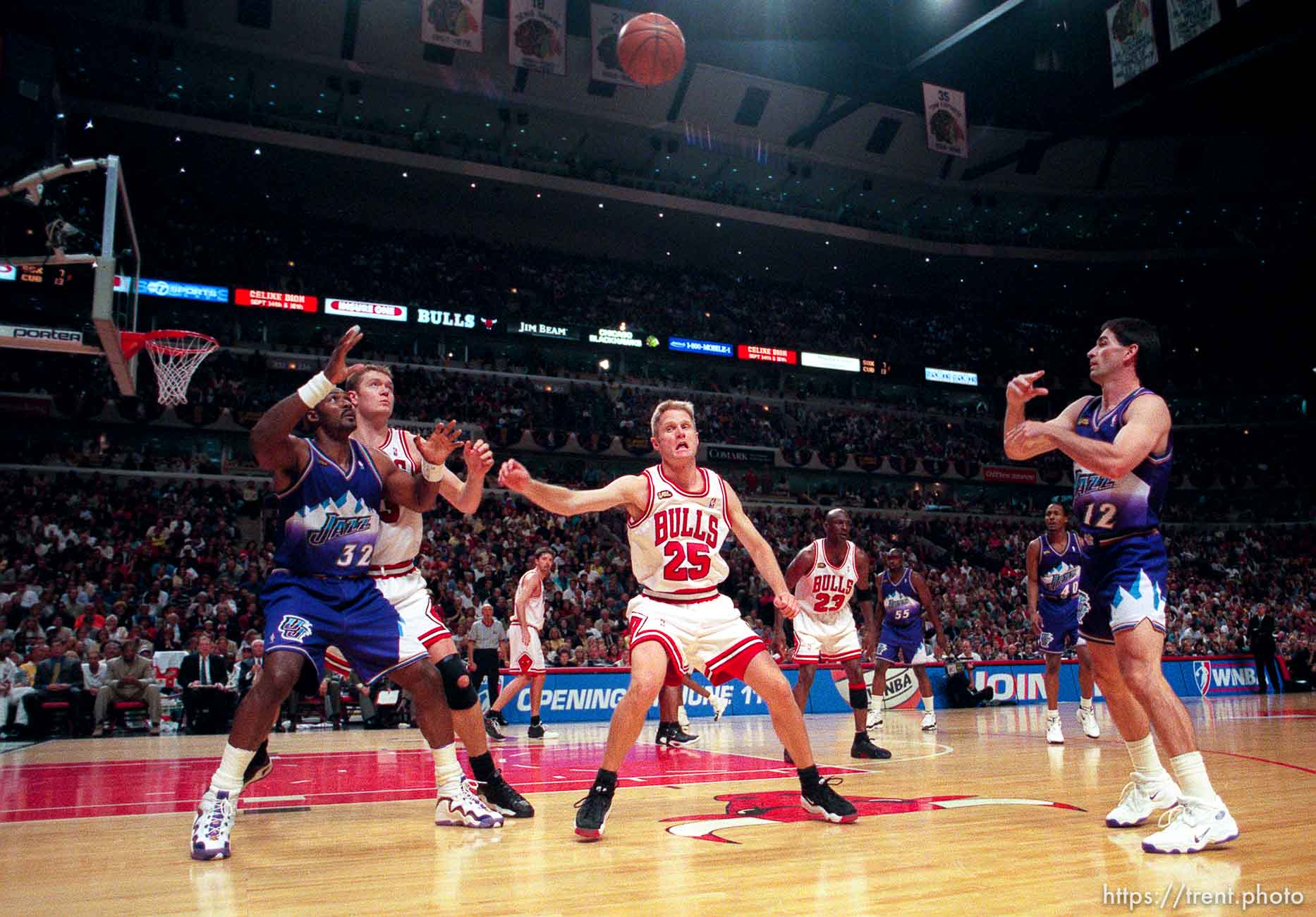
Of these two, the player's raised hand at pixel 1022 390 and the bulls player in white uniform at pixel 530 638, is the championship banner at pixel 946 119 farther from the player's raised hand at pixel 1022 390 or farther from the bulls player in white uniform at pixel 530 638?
the player's raised hand at pixel 1022 390

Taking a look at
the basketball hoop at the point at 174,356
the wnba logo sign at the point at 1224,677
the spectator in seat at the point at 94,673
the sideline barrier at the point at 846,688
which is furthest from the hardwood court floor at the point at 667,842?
the wnba logo sign at the point at 1224,677

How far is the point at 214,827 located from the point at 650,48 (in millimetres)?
13908

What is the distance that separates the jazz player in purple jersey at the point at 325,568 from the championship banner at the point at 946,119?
3110 cm

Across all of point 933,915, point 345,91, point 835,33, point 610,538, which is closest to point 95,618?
point 610,538

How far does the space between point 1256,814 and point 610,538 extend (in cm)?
2262

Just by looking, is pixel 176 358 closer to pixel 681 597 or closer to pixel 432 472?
pixel 432 472

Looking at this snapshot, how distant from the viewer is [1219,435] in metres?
41.2

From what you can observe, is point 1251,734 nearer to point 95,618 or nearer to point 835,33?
point 95,618

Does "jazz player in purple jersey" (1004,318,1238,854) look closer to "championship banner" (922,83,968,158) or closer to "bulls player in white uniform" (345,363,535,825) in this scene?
"bulls player in white uniform" (345,363,535,825)

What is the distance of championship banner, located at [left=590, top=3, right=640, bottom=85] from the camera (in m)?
28.3

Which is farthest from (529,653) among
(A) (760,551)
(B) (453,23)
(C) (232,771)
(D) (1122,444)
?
(B) (453,23)

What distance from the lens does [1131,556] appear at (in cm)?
496

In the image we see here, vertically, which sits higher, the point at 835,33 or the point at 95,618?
the point at 835,33

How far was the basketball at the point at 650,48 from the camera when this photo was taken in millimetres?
15508
